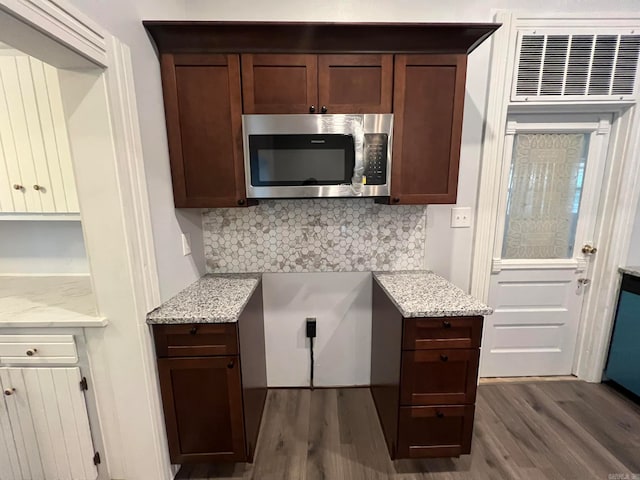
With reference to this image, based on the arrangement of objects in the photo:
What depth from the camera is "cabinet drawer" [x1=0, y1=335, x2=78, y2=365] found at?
125cm

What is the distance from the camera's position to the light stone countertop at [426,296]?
1387mm

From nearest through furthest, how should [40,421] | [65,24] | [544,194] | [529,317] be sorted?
[65,24], [40,421], [544,194], [529,317]

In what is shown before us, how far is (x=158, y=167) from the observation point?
4.75 ft

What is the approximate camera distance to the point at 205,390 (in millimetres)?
1412

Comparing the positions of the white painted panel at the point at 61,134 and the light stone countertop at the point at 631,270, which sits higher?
the white painted panel at the point at 61,134

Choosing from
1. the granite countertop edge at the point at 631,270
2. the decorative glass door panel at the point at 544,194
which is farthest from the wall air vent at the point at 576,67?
the granite countertop edge at the point at 631,270

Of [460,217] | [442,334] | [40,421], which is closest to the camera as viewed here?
[40,421]

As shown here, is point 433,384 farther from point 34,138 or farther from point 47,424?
point 34,138

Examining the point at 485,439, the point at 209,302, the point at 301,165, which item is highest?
the point at 301,165

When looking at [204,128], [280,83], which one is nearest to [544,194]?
[280,83]

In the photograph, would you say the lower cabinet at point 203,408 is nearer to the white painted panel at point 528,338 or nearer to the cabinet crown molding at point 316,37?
the cabinet crown molding at point 316,37

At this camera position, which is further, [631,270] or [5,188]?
[631,270]

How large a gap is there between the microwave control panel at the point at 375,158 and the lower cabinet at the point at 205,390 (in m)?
1.04

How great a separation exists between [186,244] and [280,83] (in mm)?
1085
